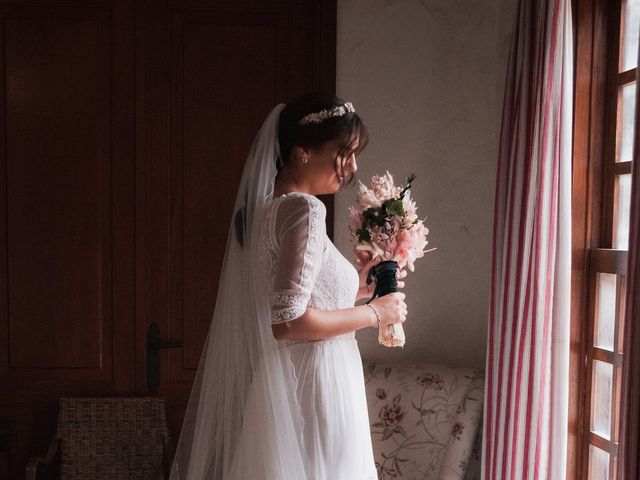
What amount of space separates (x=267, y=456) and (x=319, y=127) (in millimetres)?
866

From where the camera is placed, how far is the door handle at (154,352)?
115 inches

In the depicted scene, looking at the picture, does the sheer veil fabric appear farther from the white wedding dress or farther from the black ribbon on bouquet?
the black ribbon on bouquet

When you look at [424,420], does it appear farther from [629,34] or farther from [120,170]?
[120,170]

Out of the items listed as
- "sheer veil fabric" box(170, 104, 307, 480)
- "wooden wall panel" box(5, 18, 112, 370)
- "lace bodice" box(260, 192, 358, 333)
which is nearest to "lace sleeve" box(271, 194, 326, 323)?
"lace bodice" box(260, 192, 358, 333)

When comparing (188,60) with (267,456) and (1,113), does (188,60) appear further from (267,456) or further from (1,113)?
(267,456)

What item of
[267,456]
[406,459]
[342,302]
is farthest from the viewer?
[406,459]

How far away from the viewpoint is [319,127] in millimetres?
1838

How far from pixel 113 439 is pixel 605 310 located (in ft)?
6.44

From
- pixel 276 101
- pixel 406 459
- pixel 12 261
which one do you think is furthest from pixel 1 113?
pixel 406 459

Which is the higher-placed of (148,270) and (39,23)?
(39,23)

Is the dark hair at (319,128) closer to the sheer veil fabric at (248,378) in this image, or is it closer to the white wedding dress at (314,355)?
the sheer veil fabric at (248,378)

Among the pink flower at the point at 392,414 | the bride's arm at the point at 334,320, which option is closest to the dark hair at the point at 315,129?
the bride's arm at the point at 334,320

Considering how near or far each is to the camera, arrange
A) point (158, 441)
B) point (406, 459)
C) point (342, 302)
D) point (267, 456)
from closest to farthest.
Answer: point (267, 456), point (342, 302), point (406, 459), point (158, 441)

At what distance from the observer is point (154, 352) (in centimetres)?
294
